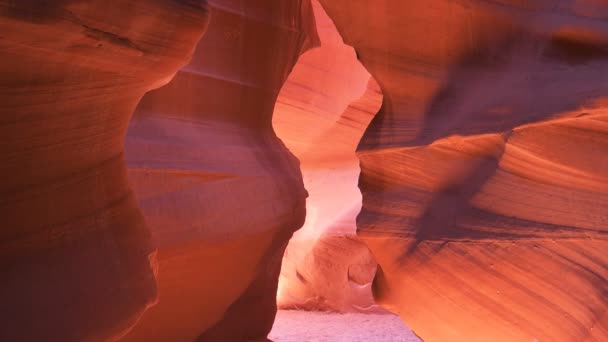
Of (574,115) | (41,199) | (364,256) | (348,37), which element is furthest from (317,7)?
(41,199)

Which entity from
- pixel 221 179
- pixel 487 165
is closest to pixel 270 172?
pixel 221 179

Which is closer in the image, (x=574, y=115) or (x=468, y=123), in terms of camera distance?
(x=574, y=115)

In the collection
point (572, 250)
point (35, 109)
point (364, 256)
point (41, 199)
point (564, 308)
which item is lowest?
point (364, 256)

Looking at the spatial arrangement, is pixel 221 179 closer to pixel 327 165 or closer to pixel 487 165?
pixel 487 165

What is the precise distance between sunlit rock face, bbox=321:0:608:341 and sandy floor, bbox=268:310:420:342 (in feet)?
8.78

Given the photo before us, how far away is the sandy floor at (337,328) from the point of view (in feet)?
20.0

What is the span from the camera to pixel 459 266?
3.09 meters

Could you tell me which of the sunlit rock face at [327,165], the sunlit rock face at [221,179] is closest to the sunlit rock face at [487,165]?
the sunlit rock face at [221,179]

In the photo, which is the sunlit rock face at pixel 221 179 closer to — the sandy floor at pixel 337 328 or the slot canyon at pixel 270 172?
the slot canyon at pixel 270 172

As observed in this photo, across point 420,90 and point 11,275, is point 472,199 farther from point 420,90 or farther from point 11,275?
point 11,275

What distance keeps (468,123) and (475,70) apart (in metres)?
0.36

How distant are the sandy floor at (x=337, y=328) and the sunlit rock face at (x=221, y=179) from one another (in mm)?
1755

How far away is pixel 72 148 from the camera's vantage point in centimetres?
150

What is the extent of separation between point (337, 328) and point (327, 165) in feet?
7.35
